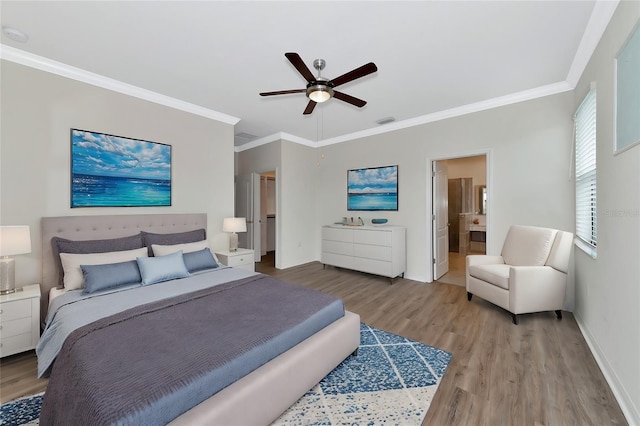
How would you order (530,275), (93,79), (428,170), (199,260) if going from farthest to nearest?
(428,170) < (199,260) < (93,79) < (530,275)

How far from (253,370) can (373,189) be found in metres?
4.07

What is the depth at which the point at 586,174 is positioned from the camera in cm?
266

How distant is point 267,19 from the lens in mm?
2123

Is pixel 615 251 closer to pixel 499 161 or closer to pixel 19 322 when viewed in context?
pixel 499 161

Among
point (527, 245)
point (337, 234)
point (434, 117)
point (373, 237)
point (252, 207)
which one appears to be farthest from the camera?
point (252, 207)

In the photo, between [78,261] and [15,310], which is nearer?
[15,310]

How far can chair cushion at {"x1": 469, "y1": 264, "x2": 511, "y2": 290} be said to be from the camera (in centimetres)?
293

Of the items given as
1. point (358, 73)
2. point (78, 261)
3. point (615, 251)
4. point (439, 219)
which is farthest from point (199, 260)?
point (439, 219)

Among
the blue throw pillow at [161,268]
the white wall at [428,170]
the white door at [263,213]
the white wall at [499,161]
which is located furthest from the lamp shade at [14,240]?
the white wall at [499,161]

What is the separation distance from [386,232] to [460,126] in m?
1.98

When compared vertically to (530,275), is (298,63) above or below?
above

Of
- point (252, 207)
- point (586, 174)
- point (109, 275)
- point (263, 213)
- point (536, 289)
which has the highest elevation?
point (586, 174)

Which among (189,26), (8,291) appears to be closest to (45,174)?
(8,291)

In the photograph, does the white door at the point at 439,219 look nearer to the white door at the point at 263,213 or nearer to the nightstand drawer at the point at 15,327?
the white door at the point at 263,213
